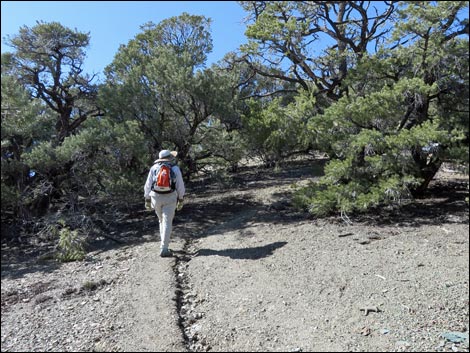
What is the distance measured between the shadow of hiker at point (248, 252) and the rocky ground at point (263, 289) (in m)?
0.03

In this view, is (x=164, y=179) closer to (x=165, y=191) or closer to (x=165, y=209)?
(x=165, y=191)

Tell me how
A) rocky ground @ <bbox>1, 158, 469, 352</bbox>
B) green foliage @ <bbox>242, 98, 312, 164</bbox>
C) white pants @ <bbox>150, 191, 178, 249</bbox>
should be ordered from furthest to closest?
green foliage @ <bbox>242, 98, 312, 164</bbox> < white pants @ <bbox>150, 191, 178, 249</bbox> < rocky ground @ <bbox>1, 158, 469, 352</bbox>

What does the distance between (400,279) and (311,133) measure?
324 cm

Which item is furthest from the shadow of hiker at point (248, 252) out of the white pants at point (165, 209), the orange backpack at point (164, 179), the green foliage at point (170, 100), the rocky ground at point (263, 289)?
the green foliage at point (170, 100)

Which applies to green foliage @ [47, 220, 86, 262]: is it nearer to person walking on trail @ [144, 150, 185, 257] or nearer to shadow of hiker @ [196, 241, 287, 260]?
person walking on trail @ [144, 150, 185, 257]

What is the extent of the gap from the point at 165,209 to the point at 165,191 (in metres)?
0.31

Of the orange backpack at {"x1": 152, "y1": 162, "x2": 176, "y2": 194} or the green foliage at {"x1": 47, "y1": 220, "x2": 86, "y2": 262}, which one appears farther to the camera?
the green foliage at {"x1": 47, "y1": 220, "x2": 86, "y2": 262}

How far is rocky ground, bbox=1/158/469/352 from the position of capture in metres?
3.71

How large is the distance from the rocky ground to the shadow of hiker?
0.03 meters

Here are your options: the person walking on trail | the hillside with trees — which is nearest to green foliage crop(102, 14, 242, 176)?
the hillside with trees

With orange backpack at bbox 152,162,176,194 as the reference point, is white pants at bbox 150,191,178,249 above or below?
below

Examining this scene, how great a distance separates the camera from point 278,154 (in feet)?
29.2

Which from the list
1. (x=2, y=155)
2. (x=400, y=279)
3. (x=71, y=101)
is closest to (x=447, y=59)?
(x=400, y=279)

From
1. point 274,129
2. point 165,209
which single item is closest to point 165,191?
point 165,209
